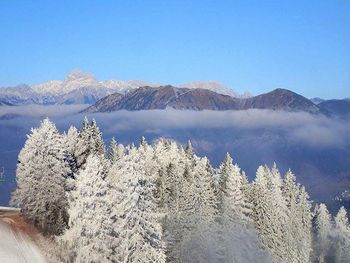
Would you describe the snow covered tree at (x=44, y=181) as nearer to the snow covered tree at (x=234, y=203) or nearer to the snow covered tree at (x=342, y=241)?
the snow covered tree at (x=234, y=203)

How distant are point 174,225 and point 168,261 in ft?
18.5

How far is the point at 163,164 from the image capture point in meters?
84.6

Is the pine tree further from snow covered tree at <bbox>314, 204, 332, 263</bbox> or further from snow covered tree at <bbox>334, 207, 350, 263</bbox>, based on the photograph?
snow covered tree at <bbox>314, 204, 332, 263</bbox>

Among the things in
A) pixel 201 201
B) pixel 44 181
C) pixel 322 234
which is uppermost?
pixel 44 181

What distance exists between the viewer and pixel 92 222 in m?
44.0

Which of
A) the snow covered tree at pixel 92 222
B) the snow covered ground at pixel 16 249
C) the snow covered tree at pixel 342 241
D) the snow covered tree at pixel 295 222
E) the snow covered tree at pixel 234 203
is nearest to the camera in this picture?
the snow covered tree at pixel 92 222

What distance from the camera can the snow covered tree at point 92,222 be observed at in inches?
1720

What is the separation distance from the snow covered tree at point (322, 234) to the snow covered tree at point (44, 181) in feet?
296

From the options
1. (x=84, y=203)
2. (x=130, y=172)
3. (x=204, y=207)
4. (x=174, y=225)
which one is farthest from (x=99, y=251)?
(x=204, y=207)

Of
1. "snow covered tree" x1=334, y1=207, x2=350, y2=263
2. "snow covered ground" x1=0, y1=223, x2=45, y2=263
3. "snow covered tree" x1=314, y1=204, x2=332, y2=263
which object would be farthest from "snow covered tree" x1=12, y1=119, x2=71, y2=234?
"snow covered tree" x1=314, y1=204, x2=332, y2=263

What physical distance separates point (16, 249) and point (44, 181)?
24.3 feet

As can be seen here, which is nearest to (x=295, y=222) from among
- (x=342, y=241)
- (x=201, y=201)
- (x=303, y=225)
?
(x=303, y=225)

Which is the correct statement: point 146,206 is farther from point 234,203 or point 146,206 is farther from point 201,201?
point 234,203

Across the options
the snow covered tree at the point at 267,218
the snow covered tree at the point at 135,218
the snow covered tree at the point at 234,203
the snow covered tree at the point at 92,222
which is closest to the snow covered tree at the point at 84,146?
the snow covered tree at the point at 234,203
